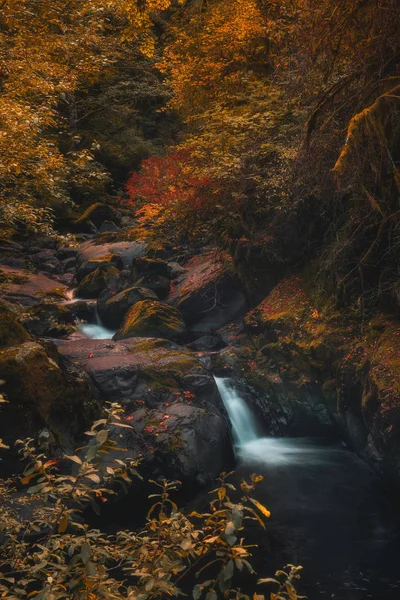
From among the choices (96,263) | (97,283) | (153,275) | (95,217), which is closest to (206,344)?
(153,275)

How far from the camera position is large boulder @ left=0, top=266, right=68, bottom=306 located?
50.6 feet

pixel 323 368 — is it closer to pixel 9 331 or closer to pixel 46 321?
pixel 9 331

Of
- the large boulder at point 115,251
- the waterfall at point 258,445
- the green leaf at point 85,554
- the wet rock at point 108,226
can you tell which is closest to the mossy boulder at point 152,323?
the waterfall at point 258,445

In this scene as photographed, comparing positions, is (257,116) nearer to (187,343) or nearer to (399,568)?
(187,343)

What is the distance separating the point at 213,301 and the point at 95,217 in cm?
1117

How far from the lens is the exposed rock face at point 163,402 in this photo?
914 cm

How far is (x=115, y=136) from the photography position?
85.4 feet

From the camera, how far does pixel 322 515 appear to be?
26.6ft

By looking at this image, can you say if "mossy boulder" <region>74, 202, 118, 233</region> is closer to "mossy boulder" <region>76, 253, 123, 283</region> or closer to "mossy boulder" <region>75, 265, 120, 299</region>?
"mossy boulder" <region>76, 253, 123, 283</region>

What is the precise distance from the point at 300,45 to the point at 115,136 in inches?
721

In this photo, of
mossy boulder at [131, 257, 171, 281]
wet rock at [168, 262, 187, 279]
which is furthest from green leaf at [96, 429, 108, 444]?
wet rock at [168, 262, 187, 279]

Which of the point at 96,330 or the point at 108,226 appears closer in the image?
the point at 96,330

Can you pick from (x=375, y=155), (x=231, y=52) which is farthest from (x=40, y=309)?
(x=375, y=155)

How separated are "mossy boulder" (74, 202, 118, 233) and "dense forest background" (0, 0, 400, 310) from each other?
22.5 feet
